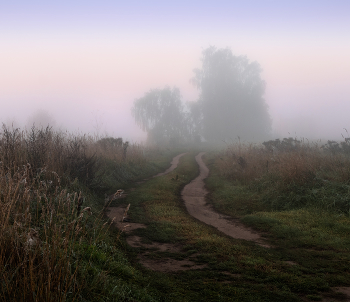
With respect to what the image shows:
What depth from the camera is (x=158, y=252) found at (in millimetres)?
5594

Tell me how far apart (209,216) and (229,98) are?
42.3 m

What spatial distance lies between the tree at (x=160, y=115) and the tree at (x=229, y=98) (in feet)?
16.0

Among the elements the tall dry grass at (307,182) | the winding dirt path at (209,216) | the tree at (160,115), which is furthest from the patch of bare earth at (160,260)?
the tree at (160,115)

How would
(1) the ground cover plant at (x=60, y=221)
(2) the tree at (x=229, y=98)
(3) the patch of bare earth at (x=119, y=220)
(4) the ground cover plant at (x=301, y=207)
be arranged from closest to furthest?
1. (1) the ground cover plant at (x=60, y=221)
2. (4) the ground cover plant at (x=301, y=207)
3. (3) the patch of bare earth at (x=119, y=220)
4. (2) the tree at (x=229, y=98)

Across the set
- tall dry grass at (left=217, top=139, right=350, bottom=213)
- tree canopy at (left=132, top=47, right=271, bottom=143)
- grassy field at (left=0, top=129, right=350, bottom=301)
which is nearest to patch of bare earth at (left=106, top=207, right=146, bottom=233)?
grassy field at (left=0, top=129, right=350, bottom=301)

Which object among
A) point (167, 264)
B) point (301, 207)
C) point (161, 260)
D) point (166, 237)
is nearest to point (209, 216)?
point (166, 237)

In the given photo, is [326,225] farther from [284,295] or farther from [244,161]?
[244,161]

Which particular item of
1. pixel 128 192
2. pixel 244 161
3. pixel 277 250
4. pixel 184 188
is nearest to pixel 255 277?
pixel 277 250

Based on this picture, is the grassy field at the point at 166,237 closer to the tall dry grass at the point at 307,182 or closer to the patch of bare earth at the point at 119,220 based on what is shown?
the tall dry grass at the point at 307,182

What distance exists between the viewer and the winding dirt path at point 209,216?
692 cm

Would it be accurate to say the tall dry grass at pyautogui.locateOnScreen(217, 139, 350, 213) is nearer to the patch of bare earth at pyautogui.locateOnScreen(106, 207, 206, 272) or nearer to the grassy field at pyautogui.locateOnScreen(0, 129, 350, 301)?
the grassy field at pyautogui.locateOnScreen(0, 129, 350, 301)

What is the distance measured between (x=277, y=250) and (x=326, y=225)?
222 centimetres

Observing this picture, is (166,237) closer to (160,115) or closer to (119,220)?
(119,220)

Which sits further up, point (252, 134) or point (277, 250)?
point (252, 134)
